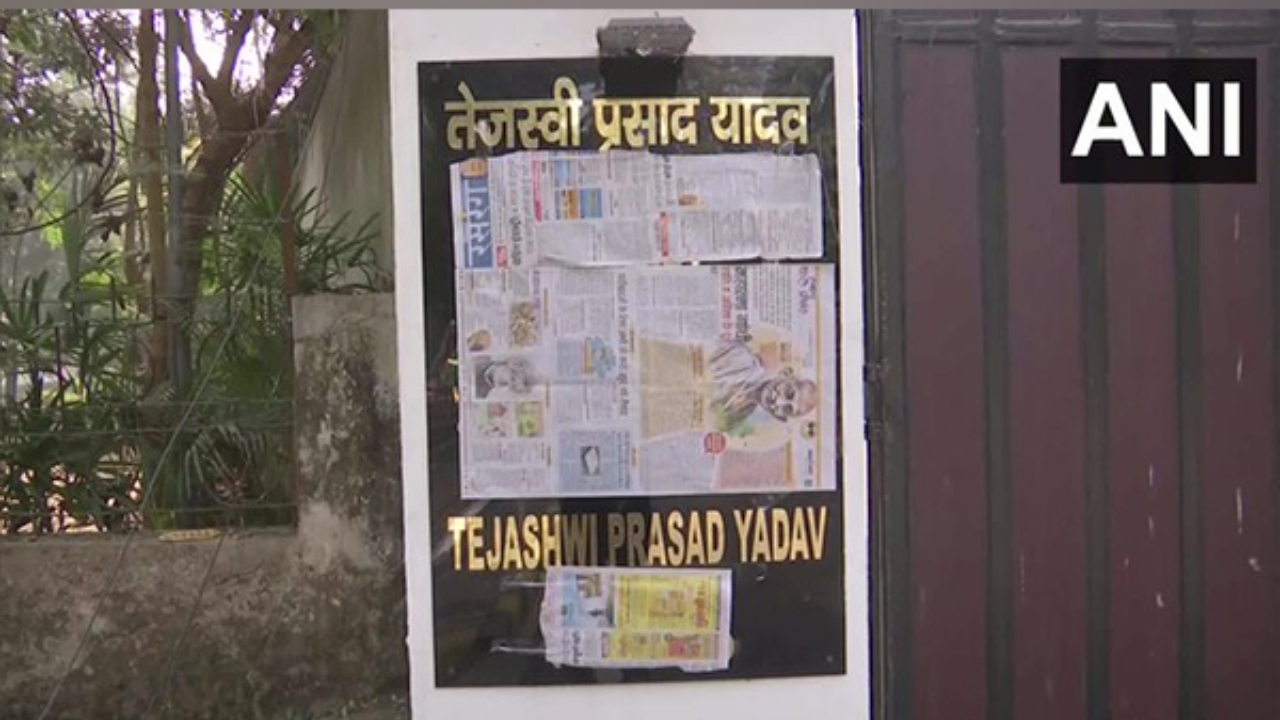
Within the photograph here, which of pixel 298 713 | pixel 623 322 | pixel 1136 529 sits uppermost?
pixel 623 322

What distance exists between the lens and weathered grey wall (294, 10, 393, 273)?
5191 mm

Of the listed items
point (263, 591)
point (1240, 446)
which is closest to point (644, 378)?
point (263, 591)

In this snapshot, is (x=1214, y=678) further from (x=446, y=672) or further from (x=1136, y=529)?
(x=446, y=672)

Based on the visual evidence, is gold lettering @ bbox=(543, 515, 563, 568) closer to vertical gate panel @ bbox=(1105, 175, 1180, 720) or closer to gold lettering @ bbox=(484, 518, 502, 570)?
gold lettering @ bbox=(484, 518, 502, 570)

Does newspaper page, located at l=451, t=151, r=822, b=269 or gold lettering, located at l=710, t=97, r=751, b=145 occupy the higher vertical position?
gold lettering, located at l=710, t=97, r=751, b=145

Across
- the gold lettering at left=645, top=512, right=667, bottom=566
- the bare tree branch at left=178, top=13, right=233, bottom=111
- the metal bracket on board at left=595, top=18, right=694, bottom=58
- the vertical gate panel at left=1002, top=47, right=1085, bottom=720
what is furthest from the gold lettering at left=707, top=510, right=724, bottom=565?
the bare tree branch at left=178, top=13, right=233, bottom=111

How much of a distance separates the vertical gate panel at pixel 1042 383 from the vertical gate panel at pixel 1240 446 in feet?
1.31

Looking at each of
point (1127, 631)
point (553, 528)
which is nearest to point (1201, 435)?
point (1127, 631)

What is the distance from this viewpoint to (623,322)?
3865 mm

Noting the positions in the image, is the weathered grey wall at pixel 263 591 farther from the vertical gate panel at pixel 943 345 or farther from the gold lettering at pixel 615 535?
the vertical gate panel at pixel 943 345

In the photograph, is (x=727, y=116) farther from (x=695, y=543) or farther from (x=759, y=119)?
(x=695, y=543)

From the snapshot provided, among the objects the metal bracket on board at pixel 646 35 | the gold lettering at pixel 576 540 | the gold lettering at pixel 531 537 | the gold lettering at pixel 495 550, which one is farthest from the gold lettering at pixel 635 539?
the metal bracket on board at pixel 646 35

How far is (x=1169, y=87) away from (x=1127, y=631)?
63.5 inches

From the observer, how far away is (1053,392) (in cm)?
396
